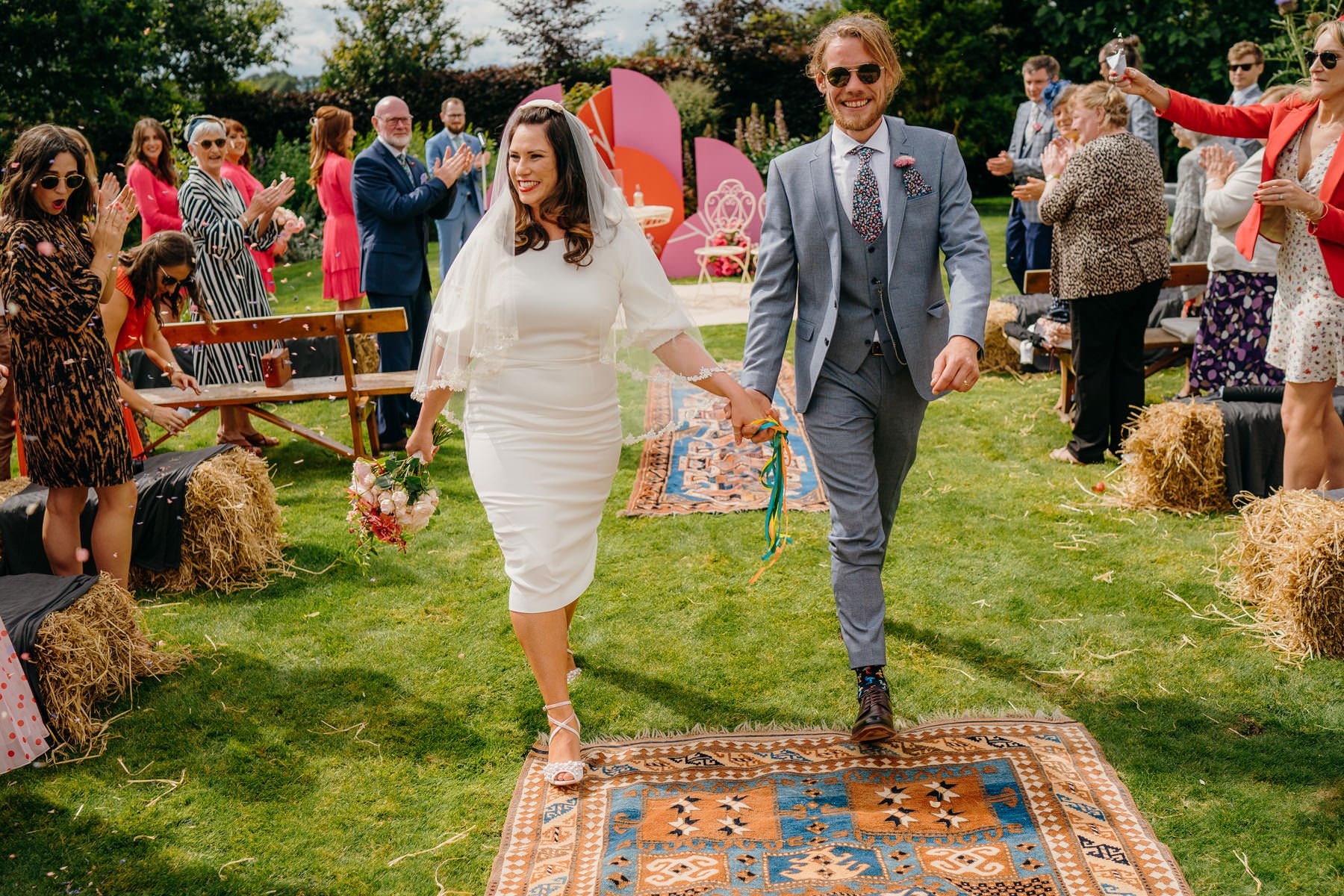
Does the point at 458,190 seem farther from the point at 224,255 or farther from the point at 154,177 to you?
the point at 224,255

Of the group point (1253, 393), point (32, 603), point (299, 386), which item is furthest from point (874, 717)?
point (299, 386)

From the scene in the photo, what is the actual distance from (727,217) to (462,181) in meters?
4.96

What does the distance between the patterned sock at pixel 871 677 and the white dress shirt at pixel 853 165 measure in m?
1.56

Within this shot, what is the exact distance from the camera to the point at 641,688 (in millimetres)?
4250

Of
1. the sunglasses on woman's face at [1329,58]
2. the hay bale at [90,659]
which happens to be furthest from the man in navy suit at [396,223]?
the sunglasses on woman's face at [1329,58]

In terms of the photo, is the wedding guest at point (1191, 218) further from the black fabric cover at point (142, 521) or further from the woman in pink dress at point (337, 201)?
the black fabric cover at point (142, 521)

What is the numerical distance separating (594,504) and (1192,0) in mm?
21610

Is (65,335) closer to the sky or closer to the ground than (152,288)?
closer to the ground

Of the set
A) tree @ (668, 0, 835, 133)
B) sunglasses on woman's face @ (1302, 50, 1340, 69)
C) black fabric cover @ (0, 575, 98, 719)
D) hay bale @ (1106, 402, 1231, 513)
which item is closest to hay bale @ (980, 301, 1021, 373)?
hay bale @ (1106, 402, 1231, 513)

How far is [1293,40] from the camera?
299 inches

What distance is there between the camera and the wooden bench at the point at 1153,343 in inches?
287

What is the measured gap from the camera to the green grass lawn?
330cm

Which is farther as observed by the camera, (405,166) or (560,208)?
(405,166)

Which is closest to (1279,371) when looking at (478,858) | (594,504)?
(594,504)
